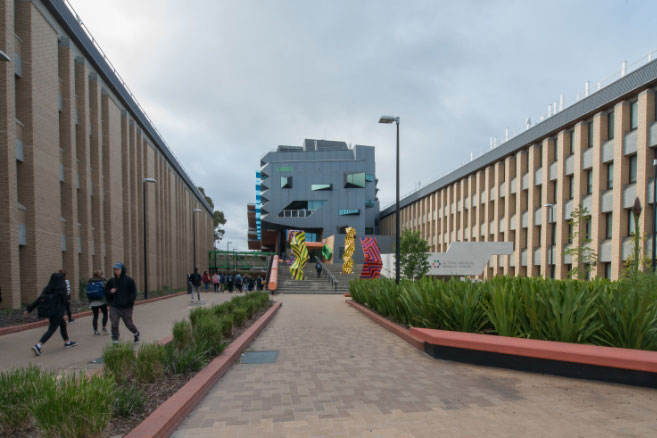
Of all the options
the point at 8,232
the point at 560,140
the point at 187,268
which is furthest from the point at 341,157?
the point at 8,232

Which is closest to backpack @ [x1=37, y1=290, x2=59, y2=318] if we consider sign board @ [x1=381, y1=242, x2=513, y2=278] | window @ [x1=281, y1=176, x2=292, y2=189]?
sign board @ [x1=381, y1=242, x2=513, y2=278]

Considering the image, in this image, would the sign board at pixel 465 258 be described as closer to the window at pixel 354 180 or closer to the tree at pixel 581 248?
the tree at pixel 581 248

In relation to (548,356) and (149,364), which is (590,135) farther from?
(149,364)

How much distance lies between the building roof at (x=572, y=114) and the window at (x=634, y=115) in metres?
0.82

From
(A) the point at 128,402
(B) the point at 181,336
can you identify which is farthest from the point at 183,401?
(B) the point at 181,336

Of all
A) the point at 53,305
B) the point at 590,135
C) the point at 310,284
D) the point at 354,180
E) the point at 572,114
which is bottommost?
the point at 310,284

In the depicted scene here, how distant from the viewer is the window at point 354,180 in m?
64.9

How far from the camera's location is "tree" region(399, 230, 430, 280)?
29062mm

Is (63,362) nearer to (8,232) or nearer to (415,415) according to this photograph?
(415,415)

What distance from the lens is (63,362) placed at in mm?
7047

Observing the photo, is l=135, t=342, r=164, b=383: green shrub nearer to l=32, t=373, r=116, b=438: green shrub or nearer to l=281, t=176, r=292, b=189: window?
l=32, t=373, r=116, b=438: green shrub

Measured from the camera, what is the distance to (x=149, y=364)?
520 cm

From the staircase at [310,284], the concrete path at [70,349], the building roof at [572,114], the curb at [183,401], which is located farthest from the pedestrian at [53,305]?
the building roof at [572,114]

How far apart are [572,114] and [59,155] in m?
29.9
